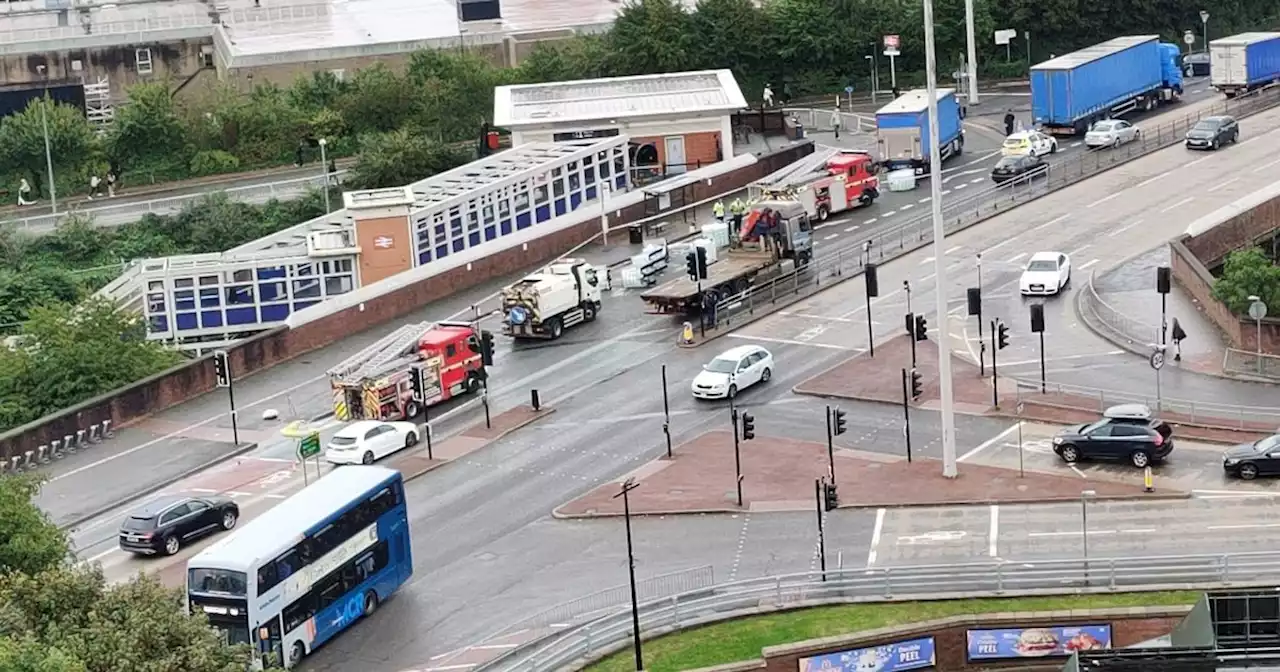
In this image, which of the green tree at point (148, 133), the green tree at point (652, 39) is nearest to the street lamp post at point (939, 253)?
the green tree at point (652, 39)

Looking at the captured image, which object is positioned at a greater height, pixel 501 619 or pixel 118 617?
pixel 118 617

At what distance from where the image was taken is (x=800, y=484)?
2082 inches

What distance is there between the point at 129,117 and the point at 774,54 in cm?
3420

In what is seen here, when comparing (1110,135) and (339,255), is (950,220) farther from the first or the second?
(339,255)

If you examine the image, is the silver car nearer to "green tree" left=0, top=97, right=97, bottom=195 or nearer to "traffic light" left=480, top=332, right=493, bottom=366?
"traffic light" left=480, top=332, right=493, bottom=366

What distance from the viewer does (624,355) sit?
65750mm

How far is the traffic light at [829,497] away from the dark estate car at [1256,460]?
969 cm

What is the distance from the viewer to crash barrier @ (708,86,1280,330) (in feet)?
230

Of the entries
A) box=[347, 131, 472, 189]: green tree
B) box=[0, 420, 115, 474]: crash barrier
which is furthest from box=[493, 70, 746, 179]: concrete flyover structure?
box=[0, 420, 115, 474]: crash barrier

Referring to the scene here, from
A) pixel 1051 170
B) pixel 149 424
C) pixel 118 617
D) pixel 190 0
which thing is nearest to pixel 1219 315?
pixel 1051 170

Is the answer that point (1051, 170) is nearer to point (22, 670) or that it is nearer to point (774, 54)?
point (774, 54)

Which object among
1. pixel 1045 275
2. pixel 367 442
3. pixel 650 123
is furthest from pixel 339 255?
pixel 1045 275

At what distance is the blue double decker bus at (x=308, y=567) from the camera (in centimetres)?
4250

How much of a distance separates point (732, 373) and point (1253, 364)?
15041 mm
